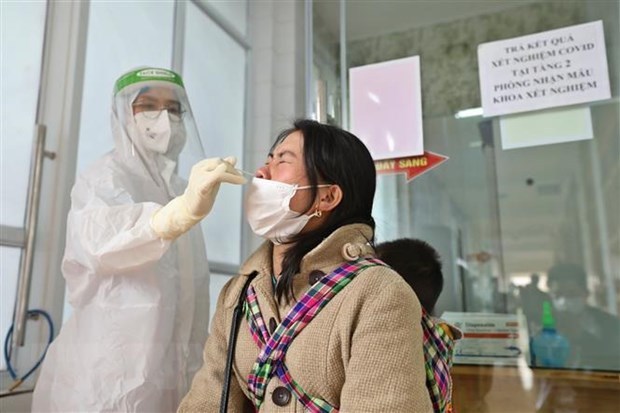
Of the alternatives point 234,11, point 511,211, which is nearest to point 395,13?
point 234,11

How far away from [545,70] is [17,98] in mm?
1642

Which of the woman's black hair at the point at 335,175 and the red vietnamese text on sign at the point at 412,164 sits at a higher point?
the red vietnamese text on sign at the point at 412,164

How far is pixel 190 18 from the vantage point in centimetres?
211

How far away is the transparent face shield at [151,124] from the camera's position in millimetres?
1189

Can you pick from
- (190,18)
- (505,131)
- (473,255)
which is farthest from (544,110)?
(190,18)

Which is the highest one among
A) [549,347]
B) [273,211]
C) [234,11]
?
[234,11]

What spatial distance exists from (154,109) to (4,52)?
0.51m

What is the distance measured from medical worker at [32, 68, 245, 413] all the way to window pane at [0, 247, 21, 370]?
300mm

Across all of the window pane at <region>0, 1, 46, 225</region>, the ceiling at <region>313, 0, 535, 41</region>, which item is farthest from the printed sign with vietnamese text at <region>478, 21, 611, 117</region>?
the window pane at <region>0, 1, 46, 225</region>

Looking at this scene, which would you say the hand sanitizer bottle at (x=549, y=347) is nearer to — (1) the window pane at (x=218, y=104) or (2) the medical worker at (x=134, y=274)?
(2) the medical worker at (x=134, y=274)

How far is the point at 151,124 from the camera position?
119 centimetres

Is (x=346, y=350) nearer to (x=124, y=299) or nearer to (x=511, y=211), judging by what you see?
(x=124, y=299)

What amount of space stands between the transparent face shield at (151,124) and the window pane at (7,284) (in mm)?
446

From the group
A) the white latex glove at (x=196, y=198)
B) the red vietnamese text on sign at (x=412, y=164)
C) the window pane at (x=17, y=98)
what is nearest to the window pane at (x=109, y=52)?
the window pane at (x=17, y=98)
